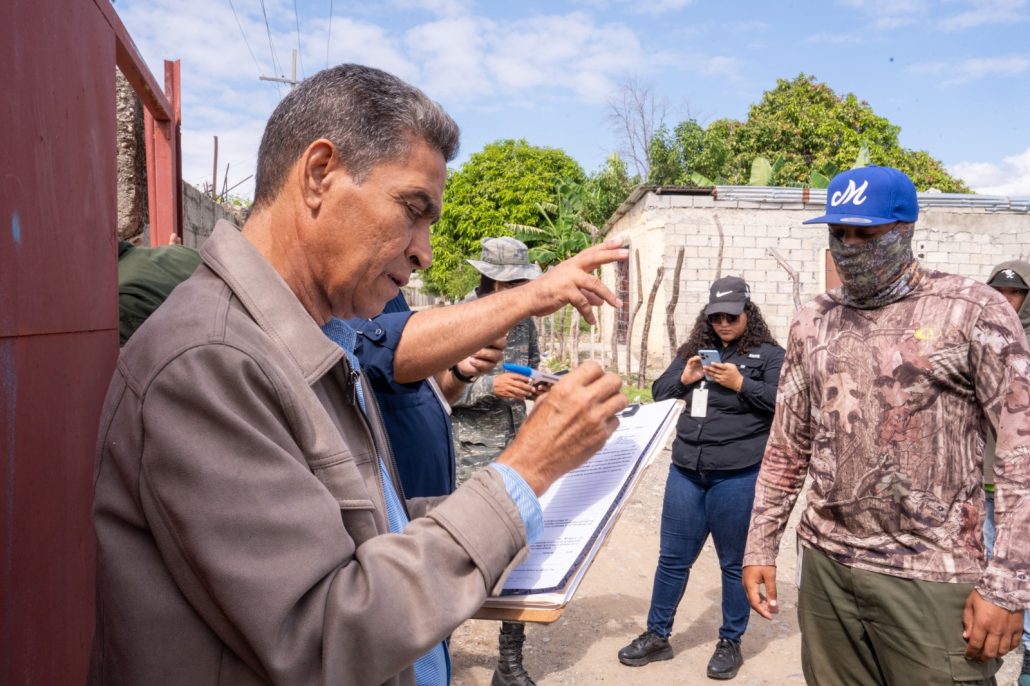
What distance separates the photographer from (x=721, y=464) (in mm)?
4164

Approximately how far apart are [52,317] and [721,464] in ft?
11.4

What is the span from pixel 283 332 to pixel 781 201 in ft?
46.4

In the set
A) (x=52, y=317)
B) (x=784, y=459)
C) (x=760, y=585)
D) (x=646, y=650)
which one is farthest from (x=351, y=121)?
(x=646, y=650)

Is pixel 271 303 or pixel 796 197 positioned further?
pixel 796 197

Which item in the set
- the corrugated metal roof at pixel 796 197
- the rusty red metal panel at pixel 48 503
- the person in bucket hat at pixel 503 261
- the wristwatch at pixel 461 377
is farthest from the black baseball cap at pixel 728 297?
the corrugated metal roof at pixel 796 197

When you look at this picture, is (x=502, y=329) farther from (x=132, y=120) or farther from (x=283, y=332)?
(x=132, y=120)

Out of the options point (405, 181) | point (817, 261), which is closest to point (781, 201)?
point (817, 261)

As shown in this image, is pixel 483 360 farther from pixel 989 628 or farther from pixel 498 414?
pixel 498 414

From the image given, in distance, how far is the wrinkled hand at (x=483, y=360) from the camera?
2.25 metres

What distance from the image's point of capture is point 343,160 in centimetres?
120

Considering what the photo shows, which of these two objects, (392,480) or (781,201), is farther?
(781,201)

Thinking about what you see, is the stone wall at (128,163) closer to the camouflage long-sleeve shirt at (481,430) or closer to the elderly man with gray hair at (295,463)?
the camouflage long-sleeve shirt at (481,430)

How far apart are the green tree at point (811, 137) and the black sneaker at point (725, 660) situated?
2432 centimetres

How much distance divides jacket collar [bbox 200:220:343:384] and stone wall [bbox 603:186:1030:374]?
12.7 m
